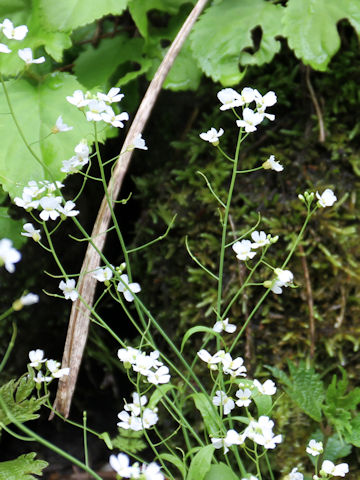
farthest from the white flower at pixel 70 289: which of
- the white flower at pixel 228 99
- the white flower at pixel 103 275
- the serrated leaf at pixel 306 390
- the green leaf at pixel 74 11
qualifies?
the green leaf at pixel 74 11

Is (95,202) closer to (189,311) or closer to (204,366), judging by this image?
(189,311)

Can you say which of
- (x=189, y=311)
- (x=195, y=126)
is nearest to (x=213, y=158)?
(x=195, y=126)

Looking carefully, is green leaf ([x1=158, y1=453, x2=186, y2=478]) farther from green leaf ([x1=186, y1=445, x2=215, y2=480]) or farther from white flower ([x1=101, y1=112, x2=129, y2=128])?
white flower ([x1=101, y1=112, x2=129, y2=128])

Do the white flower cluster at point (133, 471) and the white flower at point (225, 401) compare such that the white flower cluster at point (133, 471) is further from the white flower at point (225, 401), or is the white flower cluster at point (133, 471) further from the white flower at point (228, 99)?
the white flower at point (228, 99)

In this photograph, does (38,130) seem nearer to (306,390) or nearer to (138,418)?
(138,418)

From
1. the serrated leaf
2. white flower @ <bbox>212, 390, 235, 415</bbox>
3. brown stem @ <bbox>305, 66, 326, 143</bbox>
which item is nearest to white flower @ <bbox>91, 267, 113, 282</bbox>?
white flower @ <bbox>212, 390, 235, 415</bbox>
